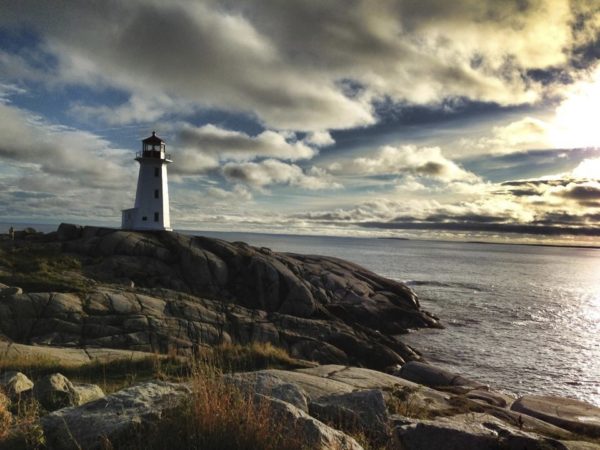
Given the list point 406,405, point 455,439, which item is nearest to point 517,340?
point 406,405

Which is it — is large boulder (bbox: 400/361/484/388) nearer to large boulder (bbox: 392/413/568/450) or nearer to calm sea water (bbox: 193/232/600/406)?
calm sea water (bbox: 193/232/600/406)

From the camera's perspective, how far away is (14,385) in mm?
8383

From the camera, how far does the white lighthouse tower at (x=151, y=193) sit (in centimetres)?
4675

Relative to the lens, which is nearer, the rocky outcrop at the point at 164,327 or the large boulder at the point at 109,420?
the large boulder at the point at 109,420

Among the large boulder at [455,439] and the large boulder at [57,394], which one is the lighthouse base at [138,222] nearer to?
the large boulder at [57,394]

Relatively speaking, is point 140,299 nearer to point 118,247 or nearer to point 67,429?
point 118,247

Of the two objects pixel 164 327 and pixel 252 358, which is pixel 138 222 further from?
pixel 252 358

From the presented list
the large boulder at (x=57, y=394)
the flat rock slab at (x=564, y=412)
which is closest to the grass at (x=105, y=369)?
the large boulder at (x=57, y=394)

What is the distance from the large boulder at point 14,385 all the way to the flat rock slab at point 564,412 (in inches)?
580

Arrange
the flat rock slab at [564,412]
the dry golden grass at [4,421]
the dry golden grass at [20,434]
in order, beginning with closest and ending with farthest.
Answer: the dry golden grass at [20,434] < the dry golden grass at [4,421] < the flat rock slab at [564,412]

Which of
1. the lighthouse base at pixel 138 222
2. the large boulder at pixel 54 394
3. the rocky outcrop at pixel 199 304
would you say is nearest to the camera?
the large boulder at pixel 54 394

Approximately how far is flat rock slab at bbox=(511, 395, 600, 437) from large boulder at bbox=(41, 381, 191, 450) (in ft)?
40.4

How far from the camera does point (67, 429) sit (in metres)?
5.43

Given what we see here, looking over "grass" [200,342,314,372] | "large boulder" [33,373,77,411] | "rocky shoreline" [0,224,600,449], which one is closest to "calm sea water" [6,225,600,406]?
"rocky shoreline" [0,224,600,449]
